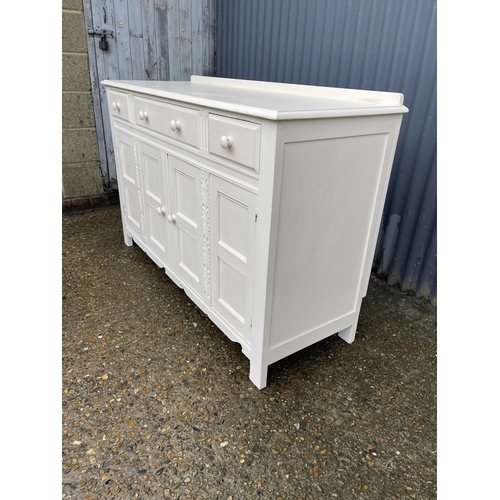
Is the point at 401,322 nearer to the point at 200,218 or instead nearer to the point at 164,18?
the point at 200,218

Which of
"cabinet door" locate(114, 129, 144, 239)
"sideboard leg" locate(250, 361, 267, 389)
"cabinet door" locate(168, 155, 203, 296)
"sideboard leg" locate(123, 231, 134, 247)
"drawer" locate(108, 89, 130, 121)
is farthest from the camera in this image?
"sideboard leg" locate(123, 231, 134, 247)

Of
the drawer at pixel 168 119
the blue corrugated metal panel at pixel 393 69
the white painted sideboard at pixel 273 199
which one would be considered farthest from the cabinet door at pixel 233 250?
the blue corrugated metal panel at pixel 393 69

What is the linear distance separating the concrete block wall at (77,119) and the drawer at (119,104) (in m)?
0.85

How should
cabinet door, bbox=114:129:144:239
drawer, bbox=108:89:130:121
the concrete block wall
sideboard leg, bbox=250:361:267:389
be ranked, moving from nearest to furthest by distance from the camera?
1. sideboard leg, bbox=250:361:267:389
2. drawer, bbox=108:89:130:121
3. cabinet door, bbox=114:129:144:239
4. the concrete block wall

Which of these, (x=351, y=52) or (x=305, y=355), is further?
(x=351, y=52)

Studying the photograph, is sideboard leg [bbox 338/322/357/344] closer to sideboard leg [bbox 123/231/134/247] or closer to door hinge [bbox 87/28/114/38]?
sideboard leg [bbox 123/231/134/247]

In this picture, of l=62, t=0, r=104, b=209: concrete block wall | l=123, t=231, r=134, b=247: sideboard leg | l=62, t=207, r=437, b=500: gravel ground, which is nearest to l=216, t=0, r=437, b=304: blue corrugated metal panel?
l=62, t=207, r=437, b=500: gravel ground

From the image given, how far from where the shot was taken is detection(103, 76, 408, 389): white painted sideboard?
114 centimetres

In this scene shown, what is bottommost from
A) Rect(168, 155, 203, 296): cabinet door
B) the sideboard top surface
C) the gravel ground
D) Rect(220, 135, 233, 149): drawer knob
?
the gravel ground

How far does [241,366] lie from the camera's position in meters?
1.58

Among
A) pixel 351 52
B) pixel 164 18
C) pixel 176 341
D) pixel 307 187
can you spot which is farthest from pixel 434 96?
pixel 164 18

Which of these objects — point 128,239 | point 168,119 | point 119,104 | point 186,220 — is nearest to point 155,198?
point 186,220

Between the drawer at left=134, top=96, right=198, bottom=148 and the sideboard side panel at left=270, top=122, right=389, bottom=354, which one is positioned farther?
the drawer at left=134, top=96, right=198, bottom=148

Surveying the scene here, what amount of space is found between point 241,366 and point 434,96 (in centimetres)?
148
